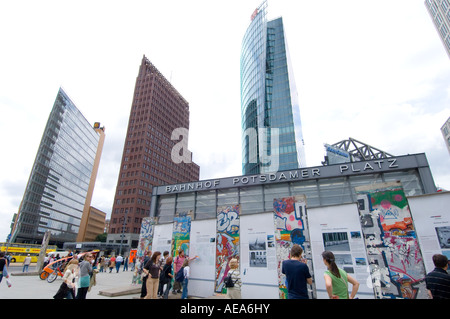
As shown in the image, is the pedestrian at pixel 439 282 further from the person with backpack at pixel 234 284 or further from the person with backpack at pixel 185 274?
the person with backpack at pixel 185 274

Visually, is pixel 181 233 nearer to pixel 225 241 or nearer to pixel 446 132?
pixel 225 241

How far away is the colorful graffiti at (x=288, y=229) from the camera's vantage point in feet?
26.1

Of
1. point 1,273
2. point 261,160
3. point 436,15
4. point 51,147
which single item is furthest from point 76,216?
point 436,15

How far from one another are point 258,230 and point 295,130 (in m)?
51.5

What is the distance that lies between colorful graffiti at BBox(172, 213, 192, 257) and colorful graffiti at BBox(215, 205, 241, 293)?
206cm

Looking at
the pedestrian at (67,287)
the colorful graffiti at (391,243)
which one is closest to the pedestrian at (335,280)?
the colorful graffiti at (391,243)

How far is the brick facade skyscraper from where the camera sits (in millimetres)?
74375

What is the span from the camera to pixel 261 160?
59.8 meters

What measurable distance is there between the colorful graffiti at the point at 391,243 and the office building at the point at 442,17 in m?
93.7

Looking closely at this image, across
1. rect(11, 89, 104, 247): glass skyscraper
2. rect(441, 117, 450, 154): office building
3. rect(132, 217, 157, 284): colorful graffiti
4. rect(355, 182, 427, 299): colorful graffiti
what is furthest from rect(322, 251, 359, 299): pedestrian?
rect(441, 117, 450, 154): office building

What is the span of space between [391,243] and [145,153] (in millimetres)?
83944

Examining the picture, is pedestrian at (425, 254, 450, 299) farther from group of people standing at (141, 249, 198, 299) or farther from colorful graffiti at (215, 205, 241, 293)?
colorful graffiti at (215, 205, 241, 293)

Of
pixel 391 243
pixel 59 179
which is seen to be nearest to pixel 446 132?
pixel 391 243
